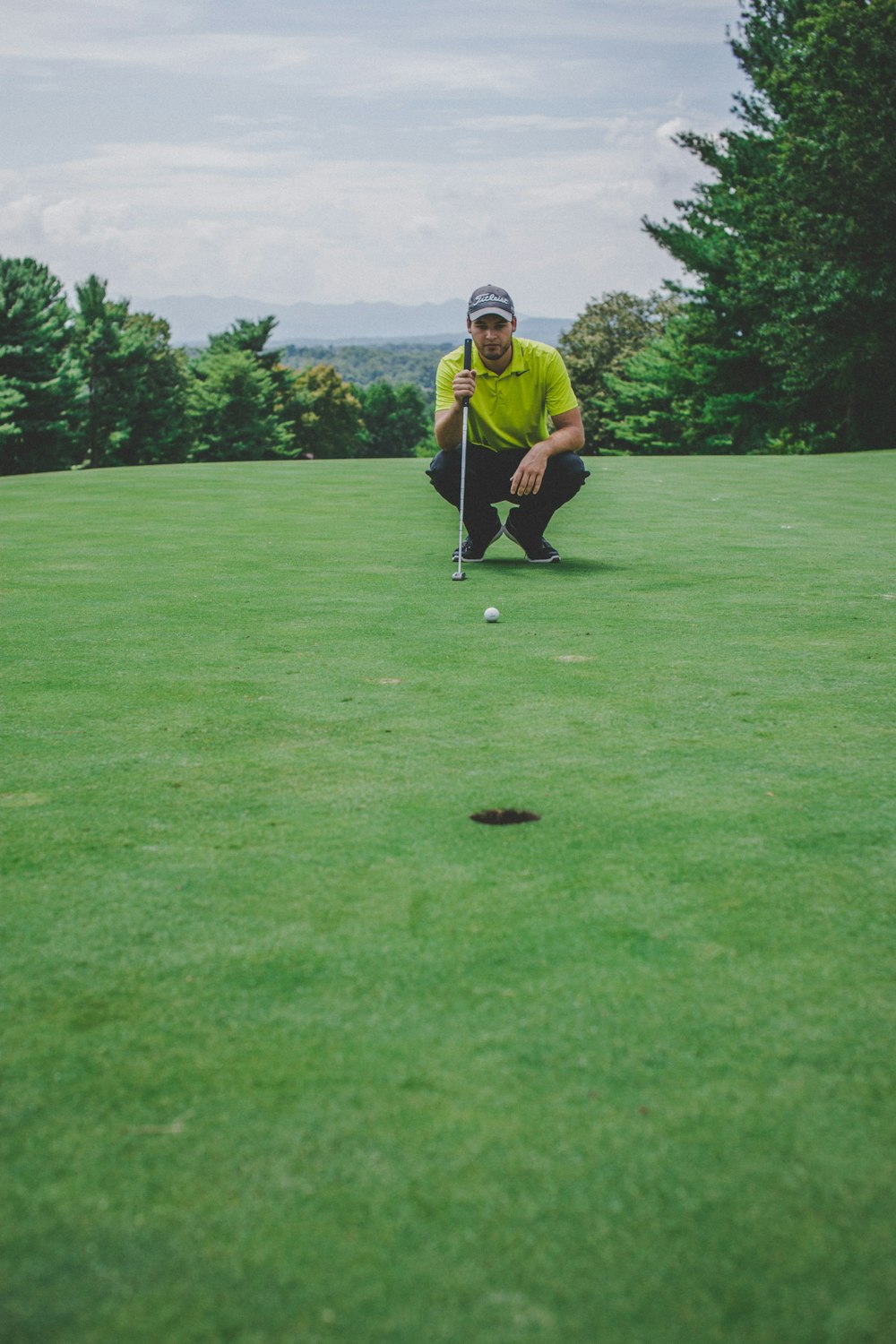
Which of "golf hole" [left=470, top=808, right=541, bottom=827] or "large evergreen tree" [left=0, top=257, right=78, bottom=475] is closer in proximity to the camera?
"golf hole" [left=470, top=808, right=541, bottom=827]

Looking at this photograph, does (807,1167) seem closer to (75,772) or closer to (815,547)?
(75,772)

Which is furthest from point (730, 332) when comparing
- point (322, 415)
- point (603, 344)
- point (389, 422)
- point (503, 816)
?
point (389, 422)

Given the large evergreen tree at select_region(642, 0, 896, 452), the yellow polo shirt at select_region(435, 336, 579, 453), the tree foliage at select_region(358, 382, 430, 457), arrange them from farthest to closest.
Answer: the tree foliage at select_region(358, 382, 430, 457) → the large evergreen tree at select_region(642, 0, 896, 452) → the yellow polo shirt at select_region(435, 336, 579, 453)

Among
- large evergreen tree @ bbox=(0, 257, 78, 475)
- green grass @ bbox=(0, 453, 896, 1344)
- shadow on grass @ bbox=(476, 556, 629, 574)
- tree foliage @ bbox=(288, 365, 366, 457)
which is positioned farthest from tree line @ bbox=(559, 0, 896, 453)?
tree foliage @ bbox=(288, 365, 366, 457)

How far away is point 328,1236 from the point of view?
59.4 inches

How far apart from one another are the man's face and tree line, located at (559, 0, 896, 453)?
27179mm

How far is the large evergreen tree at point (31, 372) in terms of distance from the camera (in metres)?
45.7

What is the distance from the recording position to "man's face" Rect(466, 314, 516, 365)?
710cm

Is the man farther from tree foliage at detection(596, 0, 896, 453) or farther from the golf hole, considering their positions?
tree foliage at detection(596, 0, 896, 453)

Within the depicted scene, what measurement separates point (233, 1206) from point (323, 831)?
1367mm

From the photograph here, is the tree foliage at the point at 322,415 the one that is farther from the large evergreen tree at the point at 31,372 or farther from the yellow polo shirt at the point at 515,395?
the yellow polo shirt at the point at 515,395

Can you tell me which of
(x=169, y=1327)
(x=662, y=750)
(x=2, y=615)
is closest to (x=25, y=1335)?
(x=169, y=1327)

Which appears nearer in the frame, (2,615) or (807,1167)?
(807,1167)

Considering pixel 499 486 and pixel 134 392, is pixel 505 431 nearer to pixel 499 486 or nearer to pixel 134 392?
pixel 499 486
